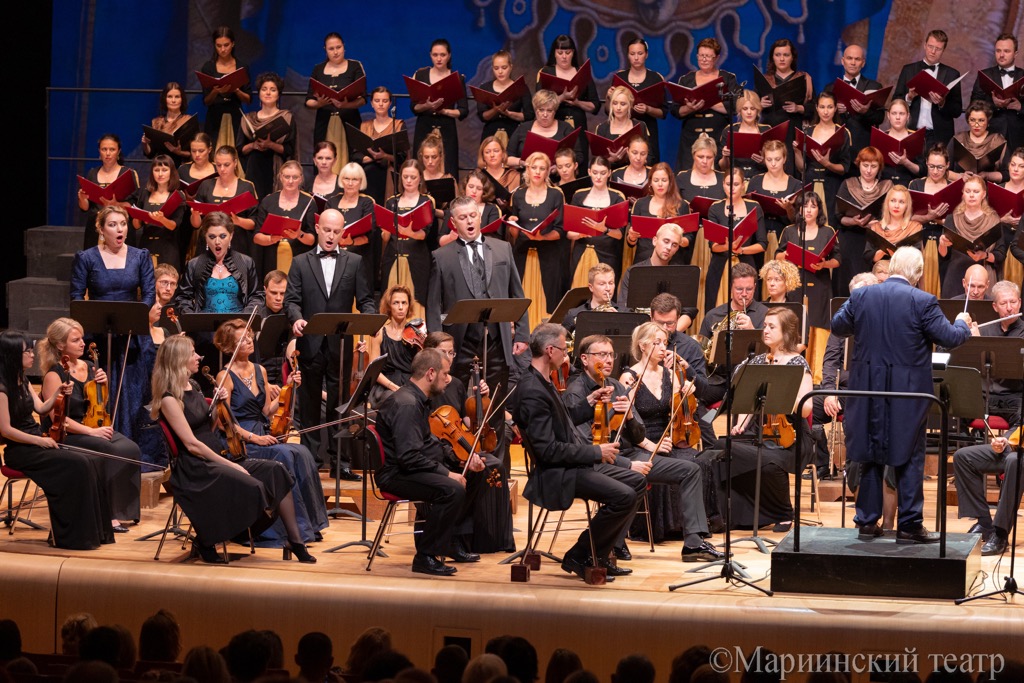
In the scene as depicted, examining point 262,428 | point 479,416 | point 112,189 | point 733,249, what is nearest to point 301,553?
point 262,428

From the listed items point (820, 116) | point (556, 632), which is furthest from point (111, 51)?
point (556, 632)

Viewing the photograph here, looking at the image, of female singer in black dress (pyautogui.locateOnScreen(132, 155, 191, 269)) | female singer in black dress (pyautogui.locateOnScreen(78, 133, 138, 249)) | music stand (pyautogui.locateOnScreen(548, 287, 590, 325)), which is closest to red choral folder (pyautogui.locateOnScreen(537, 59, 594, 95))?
music stand (pyautogui.locateOnScreen(548, 287, 590, 325))

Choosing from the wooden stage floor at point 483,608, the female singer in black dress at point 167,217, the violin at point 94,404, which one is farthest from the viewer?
the female singer in black dress at point 167,217

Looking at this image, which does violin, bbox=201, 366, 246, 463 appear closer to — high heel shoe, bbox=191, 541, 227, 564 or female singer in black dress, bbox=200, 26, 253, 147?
high heel shoe, bbox=191, 541, 227, 564

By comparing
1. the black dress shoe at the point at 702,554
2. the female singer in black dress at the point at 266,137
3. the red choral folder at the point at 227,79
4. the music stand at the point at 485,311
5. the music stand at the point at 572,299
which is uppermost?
the red choral folder at the point at 227,79

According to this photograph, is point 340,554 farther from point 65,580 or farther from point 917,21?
point 917,21

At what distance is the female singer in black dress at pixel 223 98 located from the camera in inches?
416

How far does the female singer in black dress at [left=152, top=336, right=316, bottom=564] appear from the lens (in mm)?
6543

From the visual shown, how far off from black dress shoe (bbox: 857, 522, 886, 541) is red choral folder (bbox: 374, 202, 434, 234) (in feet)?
12.8

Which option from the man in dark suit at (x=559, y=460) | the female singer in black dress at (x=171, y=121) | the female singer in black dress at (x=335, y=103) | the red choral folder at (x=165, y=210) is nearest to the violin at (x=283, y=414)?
→ the man in dark suit at (x=559, y=460)

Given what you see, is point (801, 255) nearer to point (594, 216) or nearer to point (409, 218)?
point (594, 216)

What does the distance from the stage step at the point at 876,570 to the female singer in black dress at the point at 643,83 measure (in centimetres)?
469

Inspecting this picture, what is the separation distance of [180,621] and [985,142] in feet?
21.1

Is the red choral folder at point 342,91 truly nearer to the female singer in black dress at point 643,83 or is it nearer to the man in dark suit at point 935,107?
the female singer in black dress at point 643,83
